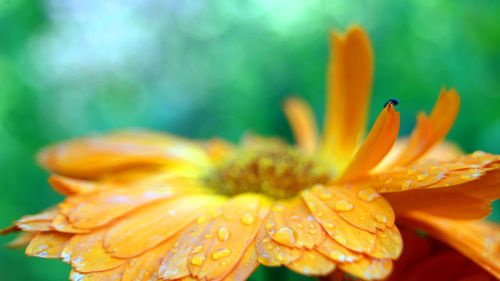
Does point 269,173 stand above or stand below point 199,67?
below

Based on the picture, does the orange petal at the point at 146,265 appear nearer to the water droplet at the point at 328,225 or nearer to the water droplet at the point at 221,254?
the water droplet at the point at 221,254

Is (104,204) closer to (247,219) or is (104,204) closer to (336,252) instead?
(247,219)

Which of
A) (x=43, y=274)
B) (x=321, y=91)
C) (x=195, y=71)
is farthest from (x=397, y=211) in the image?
(x=195, y=71)

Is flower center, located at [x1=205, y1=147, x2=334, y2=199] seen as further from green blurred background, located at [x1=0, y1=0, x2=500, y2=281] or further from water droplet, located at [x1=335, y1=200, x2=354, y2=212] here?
green blurred background, located at [x1=0, y1=0, x2=500, y2=281]

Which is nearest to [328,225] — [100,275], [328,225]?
[328,225]

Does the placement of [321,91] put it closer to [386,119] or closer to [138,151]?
[138,151]
